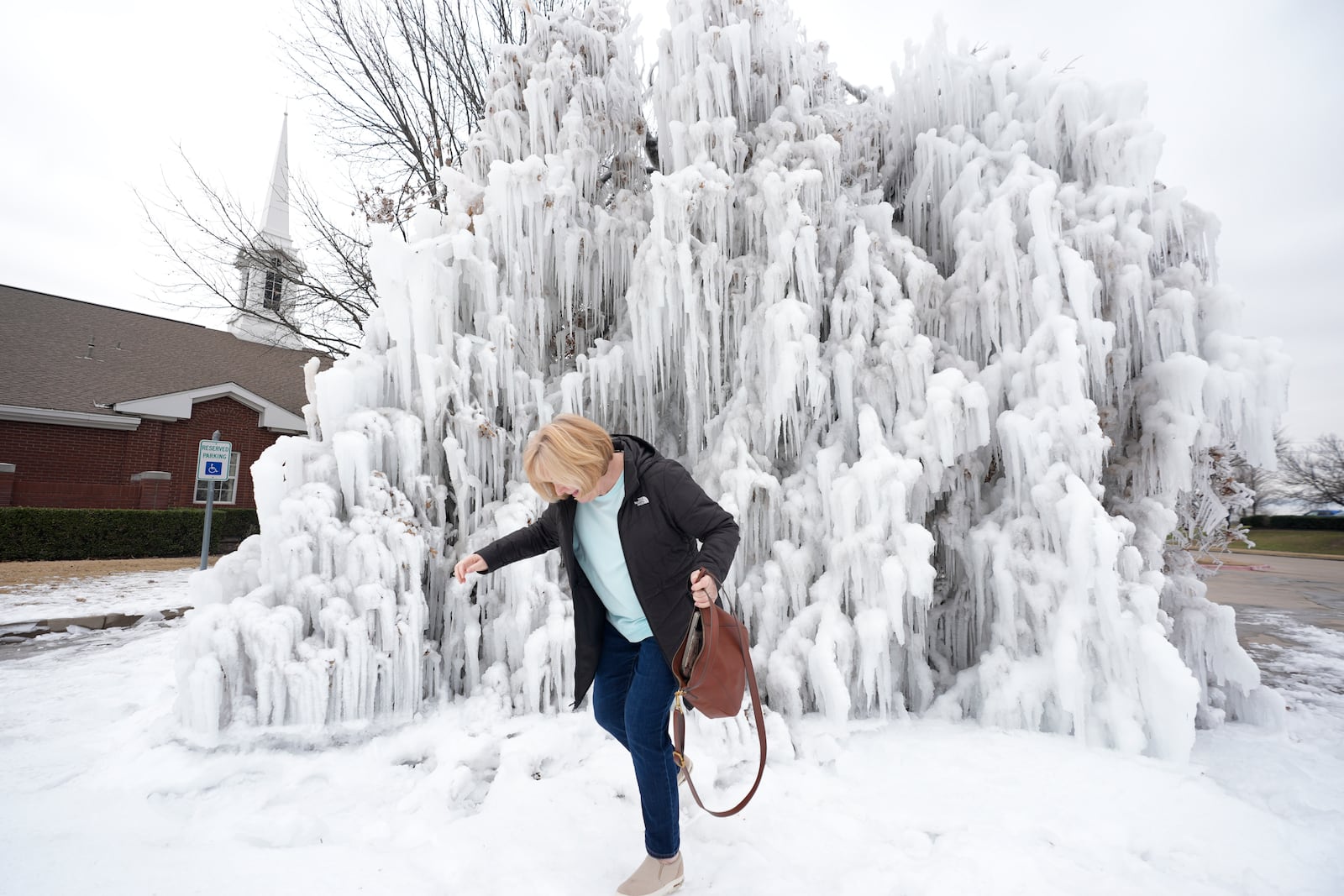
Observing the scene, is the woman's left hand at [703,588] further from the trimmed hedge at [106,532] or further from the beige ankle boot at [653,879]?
the trimmed hedge at [106,532]

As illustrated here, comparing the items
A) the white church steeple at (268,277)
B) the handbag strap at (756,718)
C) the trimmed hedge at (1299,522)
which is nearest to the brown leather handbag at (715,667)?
the handbag strap at (756,718)

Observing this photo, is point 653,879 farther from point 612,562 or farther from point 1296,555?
point 1296,555

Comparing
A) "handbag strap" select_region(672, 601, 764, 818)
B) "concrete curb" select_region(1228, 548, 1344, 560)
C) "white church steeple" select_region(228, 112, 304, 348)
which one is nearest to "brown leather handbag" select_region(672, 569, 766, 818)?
"handbag strap" select_region(672, 601, 764, 818)

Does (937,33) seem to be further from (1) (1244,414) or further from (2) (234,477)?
(2) (234,477)

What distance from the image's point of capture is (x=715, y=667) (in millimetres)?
1883

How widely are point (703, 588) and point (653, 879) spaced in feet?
3.38

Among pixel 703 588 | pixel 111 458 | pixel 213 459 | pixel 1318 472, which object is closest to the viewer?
pixel 703 588

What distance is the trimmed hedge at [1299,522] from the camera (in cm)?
2522

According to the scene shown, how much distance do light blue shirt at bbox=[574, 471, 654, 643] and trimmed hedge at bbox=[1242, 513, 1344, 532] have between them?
3253 centimetres

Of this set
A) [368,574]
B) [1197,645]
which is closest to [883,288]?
[1197,645]

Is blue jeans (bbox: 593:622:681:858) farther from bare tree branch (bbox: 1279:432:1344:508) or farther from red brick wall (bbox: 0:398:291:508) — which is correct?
bare tree branch (bbox: 1279:432:1344:508)

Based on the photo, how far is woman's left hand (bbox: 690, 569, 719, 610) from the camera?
173 centimetres

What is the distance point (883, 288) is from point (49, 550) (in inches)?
578

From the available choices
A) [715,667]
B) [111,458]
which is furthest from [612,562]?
[111,458]
